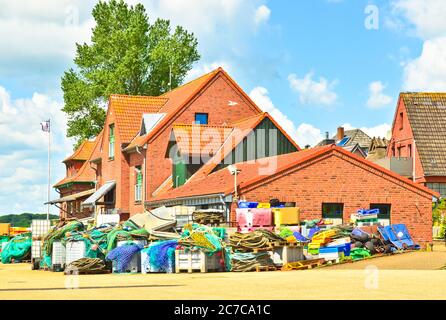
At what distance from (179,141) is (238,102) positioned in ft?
23.4

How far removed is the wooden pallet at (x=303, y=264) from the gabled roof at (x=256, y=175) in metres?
7.47

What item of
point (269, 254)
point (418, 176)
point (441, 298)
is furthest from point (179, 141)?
point (441, 298)

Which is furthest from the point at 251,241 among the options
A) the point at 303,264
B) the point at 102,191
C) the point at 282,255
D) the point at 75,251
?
the point at 102,191

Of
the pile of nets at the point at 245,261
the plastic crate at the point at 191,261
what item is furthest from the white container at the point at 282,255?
the plastic crate at the point at 191,261

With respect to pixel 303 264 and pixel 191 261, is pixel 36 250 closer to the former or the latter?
pixel 191 261

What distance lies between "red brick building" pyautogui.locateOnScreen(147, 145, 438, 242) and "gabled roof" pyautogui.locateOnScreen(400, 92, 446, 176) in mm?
27067

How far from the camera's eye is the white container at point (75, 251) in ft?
→ 95.5

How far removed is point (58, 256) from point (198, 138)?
16.4 m

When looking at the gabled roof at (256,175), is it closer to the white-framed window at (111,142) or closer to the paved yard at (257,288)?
the white-framed window at (111,142)

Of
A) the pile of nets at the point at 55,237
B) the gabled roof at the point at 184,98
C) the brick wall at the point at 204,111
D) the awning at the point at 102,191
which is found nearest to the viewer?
the pile of nets at the point at 55,237

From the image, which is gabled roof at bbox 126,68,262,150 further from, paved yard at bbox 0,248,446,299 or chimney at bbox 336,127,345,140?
chimney at bbox 336,127,345,140

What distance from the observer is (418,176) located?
219ft

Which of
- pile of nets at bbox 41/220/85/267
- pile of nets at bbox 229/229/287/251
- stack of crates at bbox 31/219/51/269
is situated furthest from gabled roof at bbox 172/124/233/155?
pile of nets at bbox 229/229/287/251
